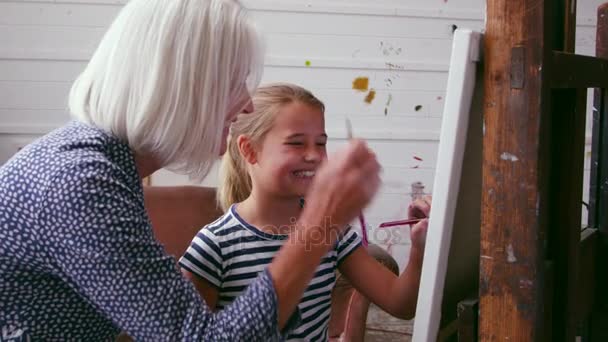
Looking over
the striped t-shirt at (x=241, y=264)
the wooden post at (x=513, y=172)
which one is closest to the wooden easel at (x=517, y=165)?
the wooden post at (x=513, y=172)

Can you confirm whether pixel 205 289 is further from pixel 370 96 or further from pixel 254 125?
pixel 370 96

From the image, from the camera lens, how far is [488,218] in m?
0.87

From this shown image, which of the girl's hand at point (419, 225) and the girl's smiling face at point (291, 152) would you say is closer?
the girl's hand at point (419, 225)

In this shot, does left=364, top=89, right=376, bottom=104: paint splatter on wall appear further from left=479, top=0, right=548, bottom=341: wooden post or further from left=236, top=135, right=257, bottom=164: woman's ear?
left=479, top=0, right=548, bottom=341: wooden post

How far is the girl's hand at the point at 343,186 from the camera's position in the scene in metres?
0.90

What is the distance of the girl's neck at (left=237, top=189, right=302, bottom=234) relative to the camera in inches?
51.4

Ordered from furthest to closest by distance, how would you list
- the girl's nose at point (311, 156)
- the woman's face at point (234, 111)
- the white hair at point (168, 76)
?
the girl's nose at point (311, 156) < the woman's face at point (234, 111) < the white hair at point (168, 76)

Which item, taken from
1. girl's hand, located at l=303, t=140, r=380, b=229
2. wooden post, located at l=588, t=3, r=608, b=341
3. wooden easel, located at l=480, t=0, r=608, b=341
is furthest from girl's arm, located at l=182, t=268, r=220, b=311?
wooden post, located at l=588, t=3, r=608, b=341

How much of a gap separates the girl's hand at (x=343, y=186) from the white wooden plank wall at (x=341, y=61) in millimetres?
2389

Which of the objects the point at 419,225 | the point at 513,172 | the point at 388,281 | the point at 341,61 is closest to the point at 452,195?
the point at 513,172

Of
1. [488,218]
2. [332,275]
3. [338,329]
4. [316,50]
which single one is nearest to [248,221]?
[332,275]

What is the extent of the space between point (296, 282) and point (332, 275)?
1.57 feet

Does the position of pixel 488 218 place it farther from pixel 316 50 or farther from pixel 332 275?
pixel 316 50

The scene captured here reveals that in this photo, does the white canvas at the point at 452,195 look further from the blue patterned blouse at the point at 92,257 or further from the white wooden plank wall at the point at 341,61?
the white wooden plank wall at the point at 341,61
